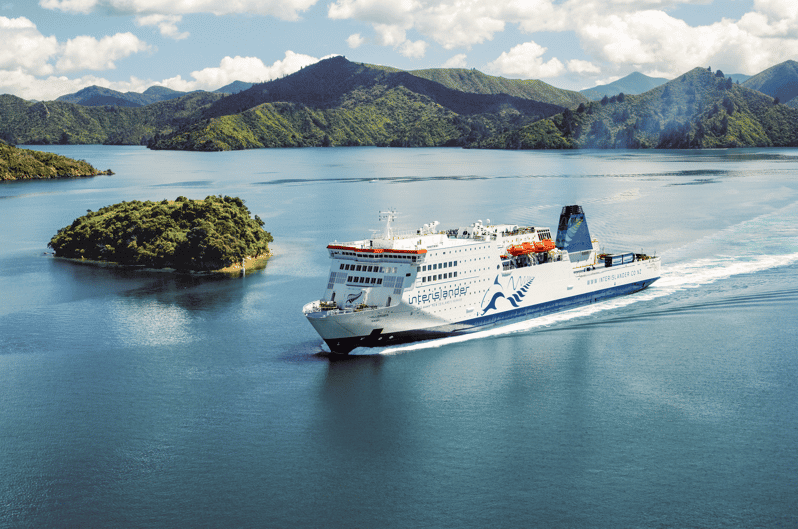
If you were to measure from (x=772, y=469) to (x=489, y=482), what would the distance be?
11908mm

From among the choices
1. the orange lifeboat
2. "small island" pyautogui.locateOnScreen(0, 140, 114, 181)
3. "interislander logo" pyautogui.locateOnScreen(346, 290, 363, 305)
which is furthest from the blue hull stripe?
"small island" pyautogui.locateOnScreen(0, 140, 114, 181)

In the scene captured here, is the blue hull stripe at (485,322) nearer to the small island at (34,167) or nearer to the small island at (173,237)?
the small island at (173,237)

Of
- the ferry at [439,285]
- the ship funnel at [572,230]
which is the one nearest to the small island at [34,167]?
the ship funnel at [572,230]

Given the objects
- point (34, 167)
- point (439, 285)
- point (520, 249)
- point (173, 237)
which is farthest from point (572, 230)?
point (34, 167)

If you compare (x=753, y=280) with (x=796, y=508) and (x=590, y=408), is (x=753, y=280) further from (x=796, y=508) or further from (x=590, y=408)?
(x=796, y=508)

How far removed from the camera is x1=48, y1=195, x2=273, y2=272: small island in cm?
7275

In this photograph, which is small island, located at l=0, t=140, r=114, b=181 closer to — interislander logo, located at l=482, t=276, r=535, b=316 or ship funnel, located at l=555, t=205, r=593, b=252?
ship funnel, located at l=555, t=205, r=593, b=252

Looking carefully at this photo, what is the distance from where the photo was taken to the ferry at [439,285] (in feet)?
142

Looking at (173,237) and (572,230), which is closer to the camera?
(572,230)

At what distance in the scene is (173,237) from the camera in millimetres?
75250

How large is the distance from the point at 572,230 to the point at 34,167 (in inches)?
7054

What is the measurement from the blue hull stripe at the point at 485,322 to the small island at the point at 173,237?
1272 inches

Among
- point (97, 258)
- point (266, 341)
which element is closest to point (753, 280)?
point (266, 341)

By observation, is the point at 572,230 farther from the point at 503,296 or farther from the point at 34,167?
the point at 34,167
